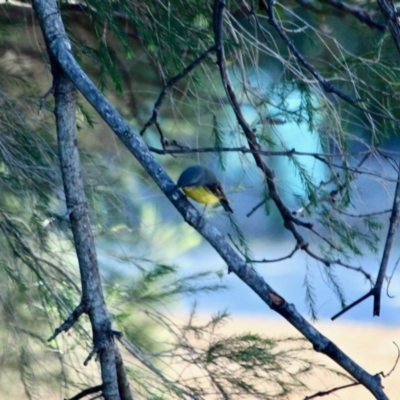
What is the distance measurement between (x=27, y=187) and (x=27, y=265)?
0.59 ft

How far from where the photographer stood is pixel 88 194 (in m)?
1.86

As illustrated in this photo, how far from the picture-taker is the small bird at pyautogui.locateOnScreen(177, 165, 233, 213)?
40.6 inches

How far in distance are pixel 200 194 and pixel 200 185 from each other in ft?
0.06

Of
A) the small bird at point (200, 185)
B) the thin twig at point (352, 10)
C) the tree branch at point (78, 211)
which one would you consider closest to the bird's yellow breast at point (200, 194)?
the small bird at point (200, 185)

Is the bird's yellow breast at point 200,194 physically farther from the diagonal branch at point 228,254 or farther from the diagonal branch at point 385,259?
the diagonal branch at point 385,259

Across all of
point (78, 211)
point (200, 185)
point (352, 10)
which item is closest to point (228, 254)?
point (200, 185)

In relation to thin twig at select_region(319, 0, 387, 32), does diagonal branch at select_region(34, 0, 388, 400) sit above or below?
below

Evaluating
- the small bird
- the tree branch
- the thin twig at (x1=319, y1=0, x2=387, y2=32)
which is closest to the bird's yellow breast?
the small bird

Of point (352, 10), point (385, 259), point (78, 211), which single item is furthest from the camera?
point (352, 10)

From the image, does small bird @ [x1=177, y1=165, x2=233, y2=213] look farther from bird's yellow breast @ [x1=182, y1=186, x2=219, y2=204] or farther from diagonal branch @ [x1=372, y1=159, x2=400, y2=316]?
diagonal branch @ [x1=372, y1=159, x2=400, y2=316]

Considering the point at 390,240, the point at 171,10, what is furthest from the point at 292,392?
the point at 390,240

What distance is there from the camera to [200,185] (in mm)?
1049

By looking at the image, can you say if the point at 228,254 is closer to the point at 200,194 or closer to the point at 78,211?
the point at 200,194

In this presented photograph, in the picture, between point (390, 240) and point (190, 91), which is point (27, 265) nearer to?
point (190, 91)
